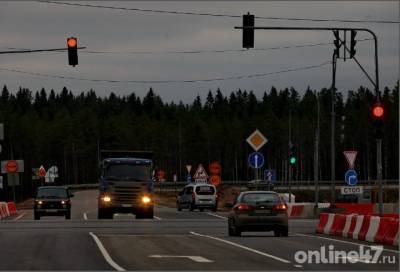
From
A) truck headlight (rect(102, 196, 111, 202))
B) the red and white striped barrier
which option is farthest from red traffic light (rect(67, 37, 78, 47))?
truck headlight (rect(102, 196, 111, 202))

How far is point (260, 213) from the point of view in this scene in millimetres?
32375

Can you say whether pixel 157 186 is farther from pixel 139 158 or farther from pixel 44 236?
pixel 44 236

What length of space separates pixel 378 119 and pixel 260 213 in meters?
5.05

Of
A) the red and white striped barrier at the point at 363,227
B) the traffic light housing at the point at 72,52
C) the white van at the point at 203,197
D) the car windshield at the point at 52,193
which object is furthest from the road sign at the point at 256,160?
the white van at the point at 203,197

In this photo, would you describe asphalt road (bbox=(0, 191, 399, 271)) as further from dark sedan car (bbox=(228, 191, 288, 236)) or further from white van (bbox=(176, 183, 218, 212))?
white van (bbox=(176, 183, 218, 212))

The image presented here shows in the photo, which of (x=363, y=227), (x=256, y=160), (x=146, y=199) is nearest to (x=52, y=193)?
(x=146, y=199)

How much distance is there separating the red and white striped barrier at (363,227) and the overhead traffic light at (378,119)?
2755 mm

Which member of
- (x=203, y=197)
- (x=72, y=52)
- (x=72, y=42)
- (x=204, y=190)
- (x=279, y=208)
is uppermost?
(x=72, y=42)

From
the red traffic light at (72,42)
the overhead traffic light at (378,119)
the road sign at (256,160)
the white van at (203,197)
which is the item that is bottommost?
the white van at (203,197)

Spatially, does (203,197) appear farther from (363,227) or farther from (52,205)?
(363,227)

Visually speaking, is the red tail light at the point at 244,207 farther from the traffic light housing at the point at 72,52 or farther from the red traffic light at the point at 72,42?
the red traffic light at the point at 72,42

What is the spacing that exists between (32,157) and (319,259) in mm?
176783

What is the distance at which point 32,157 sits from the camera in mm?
196375

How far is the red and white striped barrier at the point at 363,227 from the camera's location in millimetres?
28016
